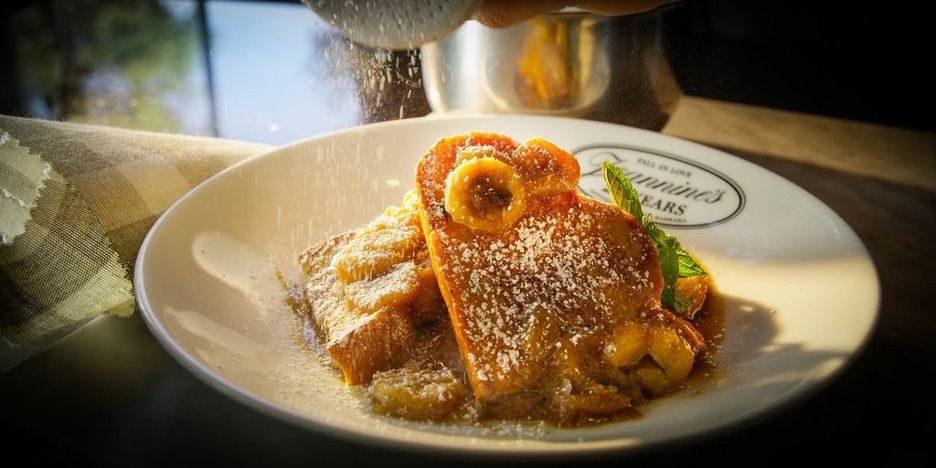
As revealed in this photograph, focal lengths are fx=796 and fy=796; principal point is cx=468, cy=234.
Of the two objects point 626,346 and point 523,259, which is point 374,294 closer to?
point 523,259

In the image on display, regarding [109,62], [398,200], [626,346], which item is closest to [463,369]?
[626,346]

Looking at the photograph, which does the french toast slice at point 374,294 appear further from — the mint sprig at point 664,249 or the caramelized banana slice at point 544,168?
the mint sprig at point 664,249

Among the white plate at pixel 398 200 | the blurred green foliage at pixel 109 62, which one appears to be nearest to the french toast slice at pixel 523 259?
the white plate at pixel 398 200

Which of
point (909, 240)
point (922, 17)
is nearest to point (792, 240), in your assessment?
point (909, 240)

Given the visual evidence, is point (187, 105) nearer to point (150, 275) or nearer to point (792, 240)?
point (150, 275)

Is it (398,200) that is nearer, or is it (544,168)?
(544,168)
